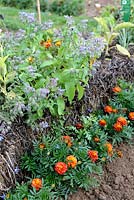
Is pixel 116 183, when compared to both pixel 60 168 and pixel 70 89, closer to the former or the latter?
pixel 60 168

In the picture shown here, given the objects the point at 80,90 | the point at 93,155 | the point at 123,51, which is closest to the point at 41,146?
the point at 93,155

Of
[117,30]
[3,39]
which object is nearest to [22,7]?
[117,30]

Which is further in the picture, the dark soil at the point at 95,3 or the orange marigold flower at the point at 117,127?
the dark soil at the point at 95,3

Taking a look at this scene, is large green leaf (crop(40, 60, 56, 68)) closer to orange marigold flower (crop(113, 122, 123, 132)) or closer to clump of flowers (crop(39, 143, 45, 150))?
clump of flowers (crop(39, 143, 45, 150))

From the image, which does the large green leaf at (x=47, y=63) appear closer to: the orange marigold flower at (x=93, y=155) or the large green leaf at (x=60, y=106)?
the large green leaf at (x=60, y=106)

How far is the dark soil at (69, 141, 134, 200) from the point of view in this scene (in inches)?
109

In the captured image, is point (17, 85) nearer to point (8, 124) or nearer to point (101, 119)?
point (8, 124)

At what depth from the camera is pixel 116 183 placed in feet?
9.42

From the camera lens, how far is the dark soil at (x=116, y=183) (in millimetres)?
2762

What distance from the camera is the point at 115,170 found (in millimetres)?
2961

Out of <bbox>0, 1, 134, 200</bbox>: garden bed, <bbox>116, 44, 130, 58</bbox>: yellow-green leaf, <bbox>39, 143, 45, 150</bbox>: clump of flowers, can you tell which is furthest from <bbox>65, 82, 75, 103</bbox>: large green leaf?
<bbox>116, 44, 130, 58</bbox>: yellow-green leaf

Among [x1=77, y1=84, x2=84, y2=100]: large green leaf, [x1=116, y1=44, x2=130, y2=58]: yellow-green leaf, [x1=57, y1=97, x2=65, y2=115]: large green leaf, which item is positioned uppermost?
[x1=116, y1=44, x2=130, y2=58]: yellow-green leaf

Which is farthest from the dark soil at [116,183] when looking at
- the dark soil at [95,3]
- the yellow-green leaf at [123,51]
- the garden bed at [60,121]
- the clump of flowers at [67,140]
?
the dark soil at [95,3]

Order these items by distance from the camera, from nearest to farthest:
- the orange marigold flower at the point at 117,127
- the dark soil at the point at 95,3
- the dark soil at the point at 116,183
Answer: the dark soil at the point at 116,183 < the orange marigold flower at the point at 117,127 < the dark soil at the point at 95,3
